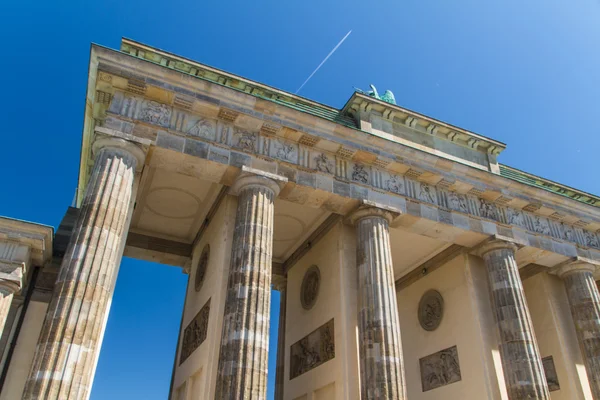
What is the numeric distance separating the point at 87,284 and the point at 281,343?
871 cm

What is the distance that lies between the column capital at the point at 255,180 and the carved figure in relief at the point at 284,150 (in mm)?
816

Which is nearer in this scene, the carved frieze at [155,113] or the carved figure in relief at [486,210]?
the carved frieze at [155,113]

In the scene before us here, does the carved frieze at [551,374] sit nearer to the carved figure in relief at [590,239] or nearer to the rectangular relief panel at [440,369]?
the rectangular relief panel at [440,369]

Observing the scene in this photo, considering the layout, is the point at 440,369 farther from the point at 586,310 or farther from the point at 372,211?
the point at 372,211

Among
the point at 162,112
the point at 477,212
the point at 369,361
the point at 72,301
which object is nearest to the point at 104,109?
the point at 162,112

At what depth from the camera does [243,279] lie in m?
11.3

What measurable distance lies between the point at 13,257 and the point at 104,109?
425 cm

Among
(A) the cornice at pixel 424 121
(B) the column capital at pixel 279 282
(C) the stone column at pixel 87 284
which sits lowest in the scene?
(C) the stone column at pixel 87 284

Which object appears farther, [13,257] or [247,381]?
[13,257]

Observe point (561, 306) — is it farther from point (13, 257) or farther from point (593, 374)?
point (13, 257)

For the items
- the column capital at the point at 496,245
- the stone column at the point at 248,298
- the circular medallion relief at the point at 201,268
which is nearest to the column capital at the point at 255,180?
the stone column at the point at 248,298

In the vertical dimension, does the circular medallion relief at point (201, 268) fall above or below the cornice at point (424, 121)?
below

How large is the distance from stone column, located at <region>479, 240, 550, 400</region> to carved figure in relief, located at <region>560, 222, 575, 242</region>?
2914 mm

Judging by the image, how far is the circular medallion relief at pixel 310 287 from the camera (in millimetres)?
15523
